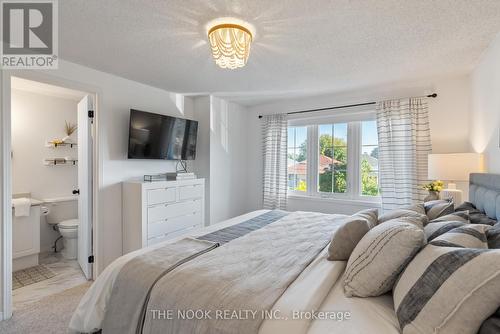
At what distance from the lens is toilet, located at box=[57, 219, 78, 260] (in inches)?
135

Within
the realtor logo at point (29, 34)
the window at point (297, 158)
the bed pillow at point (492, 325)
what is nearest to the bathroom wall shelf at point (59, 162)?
the realtor logo at point (29, 34)

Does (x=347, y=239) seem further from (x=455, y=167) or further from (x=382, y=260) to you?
(x=455, y=167)

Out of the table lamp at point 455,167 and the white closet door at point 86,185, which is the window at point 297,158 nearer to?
the table lamp at point 455,167

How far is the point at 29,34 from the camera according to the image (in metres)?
2.05

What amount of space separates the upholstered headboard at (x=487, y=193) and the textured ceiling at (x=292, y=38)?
114 centimetres

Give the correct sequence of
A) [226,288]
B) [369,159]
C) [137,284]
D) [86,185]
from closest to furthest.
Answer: [226,288]
[137,284]
[86,185]
[369,159]

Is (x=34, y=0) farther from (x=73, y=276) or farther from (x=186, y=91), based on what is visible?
(x=73, y=276)

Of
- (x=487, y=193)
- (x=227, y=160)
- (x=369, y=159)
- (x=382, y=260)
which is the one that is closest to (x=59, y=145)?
(x=227, y=160)

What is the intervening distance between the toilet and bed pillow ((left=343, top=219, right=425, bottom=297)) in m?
3.64

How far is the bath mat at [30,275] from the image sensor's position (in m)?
2.77

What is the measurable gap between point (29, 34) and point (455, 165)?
4.01 m

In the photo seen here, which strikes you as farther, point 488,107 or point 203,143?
point 203,143

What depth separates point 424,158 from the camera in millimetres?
3186

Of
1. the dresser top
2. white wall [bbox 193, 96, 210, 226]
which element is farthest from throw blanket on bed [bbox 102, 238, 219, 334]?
white wall [bbox 193, 96, 210, 226]
